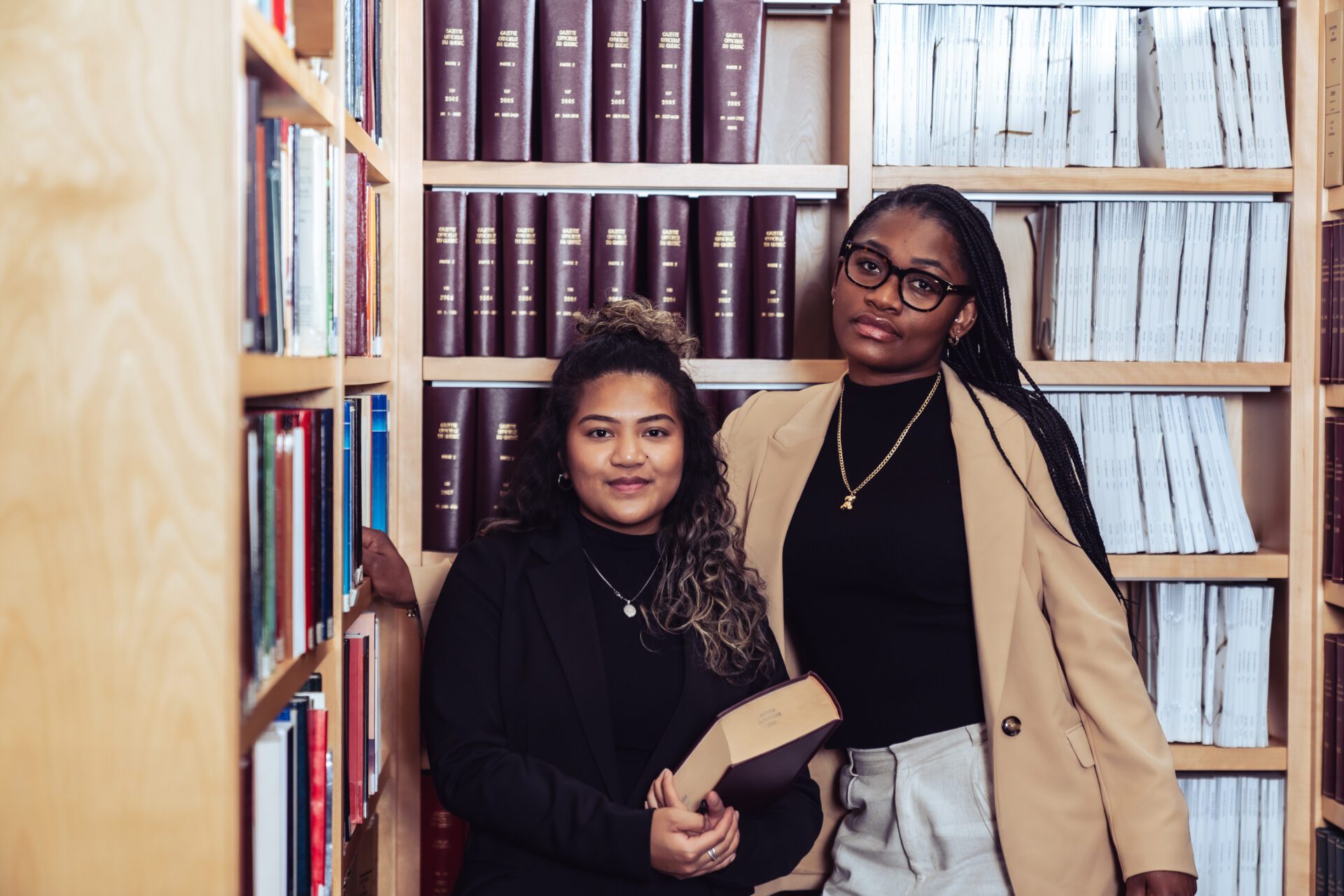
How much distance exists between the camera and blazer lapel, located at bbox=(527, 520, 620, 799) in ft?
4.90

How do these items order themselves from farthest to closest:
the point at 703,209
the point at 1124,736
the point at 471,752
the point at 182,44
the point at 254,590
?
the point at 703,209 → the point at 1124,736 → the point at 471,752 → the point at 254,590 → the point at 182,44

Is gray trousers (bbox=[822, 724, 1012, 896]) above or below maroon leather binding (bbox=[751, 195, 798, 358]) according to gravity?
below

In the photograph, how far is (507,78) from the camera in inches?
78.0

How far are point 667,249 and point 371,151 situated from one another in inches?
21.1

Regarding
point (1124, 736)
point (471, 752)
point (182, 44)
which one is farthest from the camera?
point (1124, 736)

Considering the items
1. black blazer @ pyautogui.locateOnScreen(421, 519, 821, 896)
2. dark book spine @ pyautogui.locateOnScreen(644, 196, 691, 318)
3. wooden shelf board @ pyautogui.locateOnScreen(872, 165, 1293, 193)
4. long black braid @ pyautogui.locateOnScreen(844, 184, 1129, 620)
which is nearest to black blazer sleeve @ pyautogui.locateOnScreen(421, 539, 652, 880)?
black blazer @ pyautogui.locateOnScreen(421, 519, 821, 896)

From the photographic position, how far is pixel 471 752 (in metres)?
1.45

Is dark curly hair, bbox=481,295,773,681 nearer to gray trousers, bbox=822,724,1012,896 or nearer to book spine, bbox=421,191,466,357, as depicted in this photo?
gray trousers, bbox=822,724,1012,896

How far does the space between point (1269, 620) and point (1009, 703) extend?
76cm

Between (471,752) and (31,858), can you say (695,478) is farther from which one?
(31,858)

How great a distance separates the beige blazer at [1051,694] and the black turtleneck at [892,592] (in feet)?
0.10

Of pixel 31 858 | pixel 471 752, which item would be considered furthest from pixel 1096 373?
pixel 31 858

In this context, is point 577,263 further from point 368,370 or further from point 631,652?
point 631,652

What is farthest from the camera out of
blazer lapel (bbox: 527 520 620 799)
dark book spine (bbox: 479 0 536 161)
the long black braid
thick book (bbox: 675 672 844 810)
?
dark book spine (bbox: 479 0 536 161)
